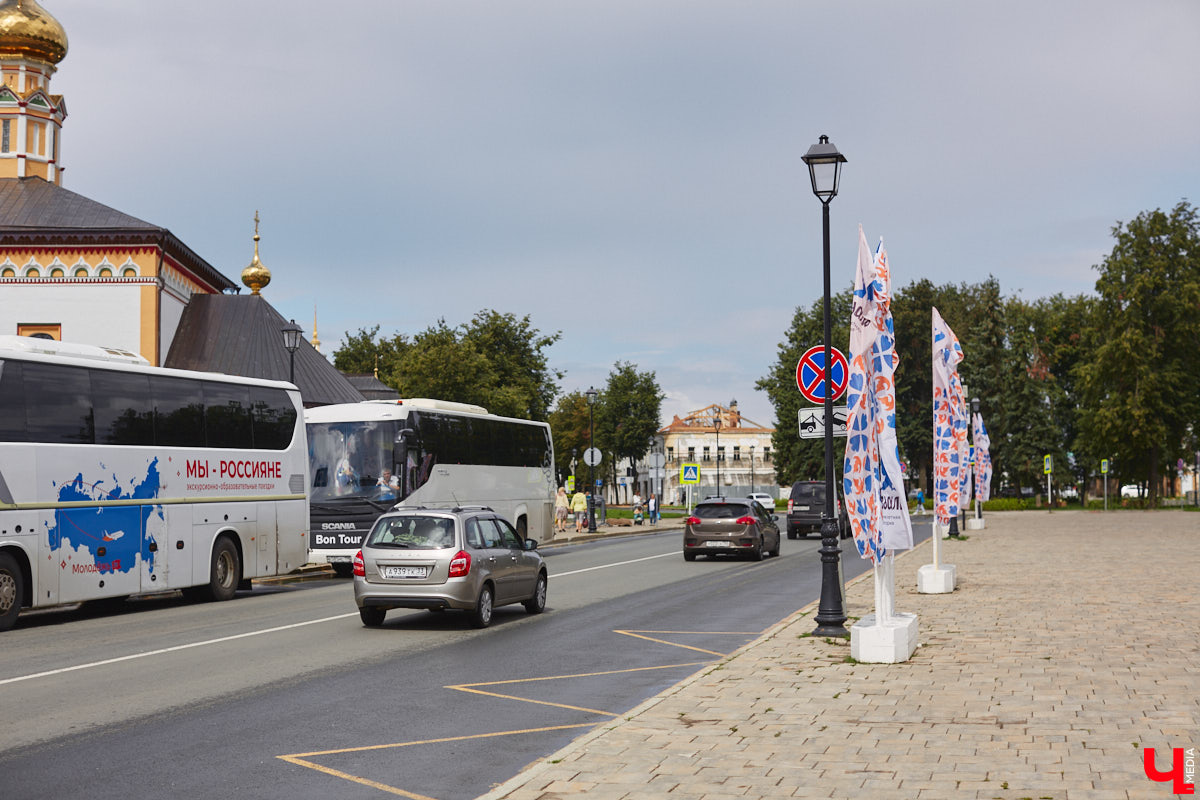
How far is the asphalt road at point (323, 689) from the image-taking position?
749 cm

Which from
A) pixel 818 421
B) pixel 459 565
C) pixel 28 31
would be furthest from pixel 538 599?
pixel 28 31

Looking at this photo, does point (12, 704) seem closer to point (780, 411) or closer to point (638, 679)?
point (638, 679)

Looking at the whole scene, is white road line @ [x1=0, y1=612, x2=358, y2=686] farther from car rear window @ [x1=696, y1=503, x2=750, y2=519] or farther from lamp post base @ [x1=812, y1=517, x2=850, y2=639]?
car rear window @ [x1=696, y1=503, x2=750, y2=519]

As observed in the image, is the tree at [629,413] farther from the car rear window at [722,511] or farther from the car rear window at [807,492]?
the car rear window at [722,511]

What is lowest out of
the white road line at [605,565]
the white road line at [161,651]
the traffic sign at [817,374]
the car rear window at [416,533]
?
the white road line at [605,565]

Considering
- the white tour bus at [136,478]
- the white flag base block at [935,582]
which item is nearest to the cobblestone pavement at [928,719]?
the white flag base block at [935,582]

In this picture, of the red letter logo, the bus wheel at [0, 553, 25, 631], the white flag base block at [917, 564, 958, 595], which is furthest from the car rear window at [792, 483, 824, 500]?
the red letter logo

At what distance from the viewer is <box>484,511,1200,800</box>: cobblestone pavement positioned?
22.2 feet

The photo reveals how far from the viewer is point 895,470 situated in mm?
13070

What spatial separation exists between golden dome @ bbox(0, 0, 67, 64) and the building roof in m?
5.89

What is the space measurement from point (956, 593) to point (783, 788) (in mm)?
14084

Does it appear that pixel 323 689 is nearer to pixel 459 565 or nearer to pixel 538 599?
pixel 459 565

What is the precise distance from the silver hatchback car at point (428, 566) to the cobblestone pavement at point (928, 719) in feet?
12.6

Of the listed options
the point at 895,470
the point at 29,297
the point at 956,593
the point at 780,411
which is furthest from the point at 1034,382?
the point at 895,470
